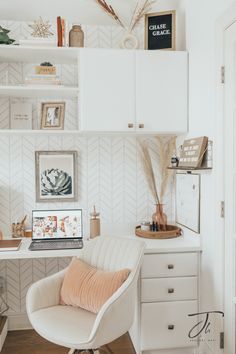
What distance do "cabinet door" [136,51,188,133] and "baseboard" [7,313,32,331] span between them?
176cm

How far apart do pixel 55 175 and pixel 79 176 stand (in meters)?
0.19

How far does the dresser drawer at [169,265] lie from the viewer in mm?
2504

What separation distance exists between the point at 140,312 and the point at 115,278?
1.54ft

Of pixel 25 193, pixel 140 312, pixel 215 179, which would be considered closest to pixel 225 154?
pixel 215 179

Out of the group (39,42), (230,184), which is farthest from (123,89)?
(230,184)

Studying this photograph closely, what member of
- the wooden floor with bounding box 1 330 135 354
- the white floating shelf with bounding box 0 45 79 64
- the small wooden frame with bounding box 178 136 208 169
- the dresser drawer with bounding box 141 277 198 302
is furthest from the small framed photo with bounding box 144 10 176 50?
the wooden floor with bounding box 1 330 135 354

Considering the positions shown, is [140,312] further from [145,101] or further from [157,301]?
[145,101]

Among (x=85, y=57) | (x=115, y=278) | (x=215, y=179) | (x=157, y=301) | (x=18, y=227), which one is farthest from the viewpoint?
(x=18, y=227)

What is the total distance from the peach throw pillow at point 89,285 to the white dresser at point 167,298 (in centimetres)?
37

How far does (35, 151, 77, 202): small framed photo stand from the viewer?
120 inches

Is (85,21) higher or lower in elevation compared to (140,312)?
higher

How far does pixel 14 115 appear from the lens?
2969 millimetres

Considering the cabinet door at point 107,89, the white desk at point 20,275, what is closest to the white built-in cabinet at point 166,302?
the white desk at point 20,275

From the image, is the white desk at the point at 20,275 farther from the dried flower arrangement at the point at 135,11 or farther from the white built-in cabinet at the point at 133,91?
the dried flower arrangement at the point at 135,11
